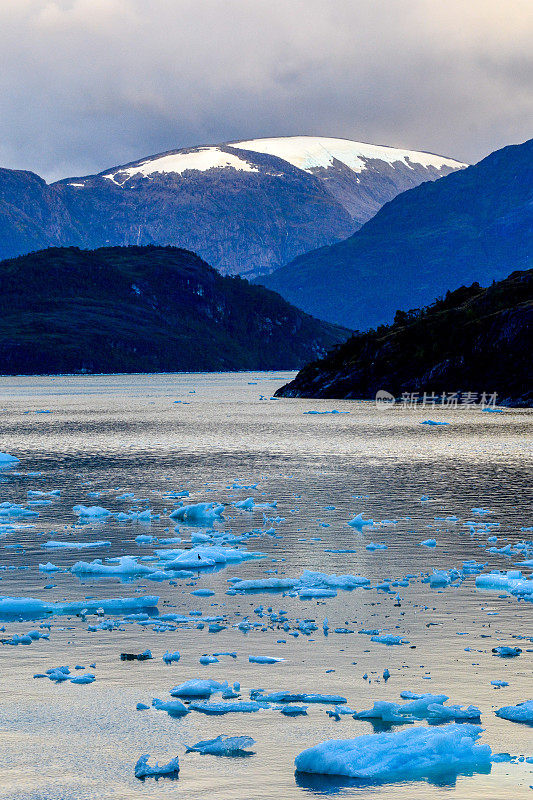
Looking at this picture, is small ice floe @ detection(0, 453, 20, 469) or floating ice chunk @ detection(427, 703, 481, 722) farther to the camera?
small ice floe @ detection(0, 453, 20, 469)

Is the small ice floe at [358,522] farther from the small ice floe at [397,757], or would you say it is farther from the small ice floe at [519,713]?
the small ice floe at [397,757]

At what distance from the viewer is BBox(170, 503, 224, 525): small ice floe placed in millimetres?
47312

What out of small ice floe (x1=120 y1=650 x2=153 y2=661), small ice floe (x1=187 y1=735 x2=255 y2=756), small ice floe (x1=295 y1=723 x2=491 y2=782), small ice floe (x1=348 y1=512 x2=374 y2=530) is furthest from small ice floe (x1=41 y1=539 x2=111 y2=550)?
small ice floe (x1=295 y1=723 x2=491 y2=782)

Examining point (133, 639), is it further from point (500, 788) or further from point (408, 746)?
point (500, 788)

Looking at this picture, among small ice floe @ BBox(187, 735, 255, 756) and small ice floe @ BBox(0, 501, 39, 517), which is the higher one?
small ice floe @ BBox(0, 501, 39, 517)

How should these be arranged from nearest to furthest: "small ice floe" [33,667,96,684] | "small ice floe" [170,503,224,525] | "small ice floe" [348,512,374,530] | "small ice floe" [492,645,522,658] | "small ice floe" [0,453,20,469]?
"small ice floe" [33,667,96,684] < "small ice floe" [492,645,522,658] < "small ice floe" [348,512,374,530] < "small ice floe" [170,503,224,525] < "small ice floe" [0,453,20,469]

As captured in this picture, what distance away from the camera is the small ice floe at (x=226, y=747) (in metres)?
19.0

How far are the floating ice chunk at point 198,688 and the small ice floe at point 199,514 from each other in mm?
24796

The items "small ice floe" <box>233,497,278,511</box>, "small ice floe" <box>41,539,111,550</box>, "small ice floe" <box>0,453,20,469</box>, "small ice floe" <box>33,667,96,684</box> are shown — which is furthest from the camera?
"small ice floe" <box>0,453,20,469</box>

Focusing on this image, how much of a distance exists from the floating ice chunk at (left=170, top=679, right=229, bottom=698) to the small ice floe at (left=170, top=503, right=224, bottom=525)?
2480 centimetres

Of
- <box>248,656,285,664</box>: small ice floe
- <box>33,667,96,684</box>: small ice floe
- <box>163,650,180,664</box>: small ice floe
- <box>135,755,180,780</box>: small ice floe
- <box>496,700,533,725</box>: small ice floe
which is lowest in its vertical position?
<box>135,755,180,780</box>: small ice floe

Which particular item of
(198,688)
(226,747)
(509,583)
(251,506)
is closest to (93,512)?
(251,506)

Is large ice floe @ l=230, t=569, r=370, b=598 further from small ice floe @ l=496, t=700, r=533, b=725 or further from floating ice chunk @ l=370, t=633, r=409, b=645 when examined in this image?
small ice floe @ l=496, t=700, r=533, b=725

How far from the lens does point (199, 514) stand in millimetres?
47625
